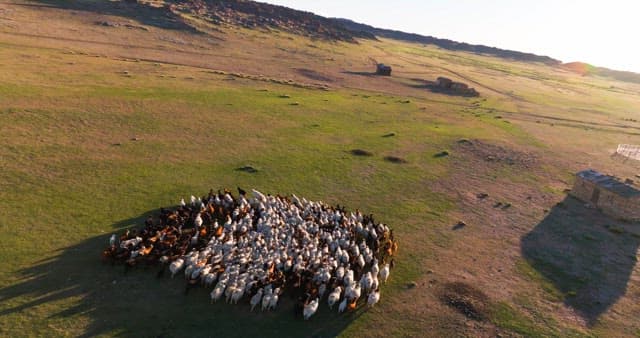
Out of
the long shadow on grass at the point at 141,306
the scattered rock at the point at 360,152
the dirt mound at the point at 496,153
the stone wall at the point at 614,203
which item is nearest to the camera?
the long shadow on grass at the point at 141,306

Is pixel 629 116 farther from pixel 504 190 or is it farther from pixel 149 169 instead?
pixel 149 169

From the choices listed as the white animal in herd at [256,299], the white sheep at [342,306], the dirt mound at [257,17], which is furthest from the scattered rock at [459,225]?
the dirt mound at [257,17]

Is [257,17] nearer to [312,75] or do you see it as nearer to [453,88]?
[312,75]

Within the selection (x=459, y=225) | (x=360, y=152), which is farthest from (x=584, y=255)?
(x=360, y=152)

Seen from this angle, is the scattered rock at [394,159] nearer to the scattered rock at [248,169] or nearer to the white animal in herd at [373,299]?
the scattered rock at [248,169]

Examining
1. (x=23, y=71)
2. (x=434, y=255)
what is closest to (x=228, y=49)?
(x=23, y=71)

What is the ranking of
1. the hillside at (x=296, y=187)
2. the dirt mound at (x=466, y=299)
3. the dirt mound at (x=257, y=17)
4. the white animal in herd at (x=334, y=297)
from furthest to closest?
the dirt mound at (x=257, y=17), the dirt mound at (x=466, y=299), the white animal in herd at (x=334, y=297), the hillside at (x=296, y=187)

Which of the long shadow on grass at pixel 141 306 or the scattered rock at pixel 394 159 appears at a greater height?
the scattered rock at pixel 394 159
